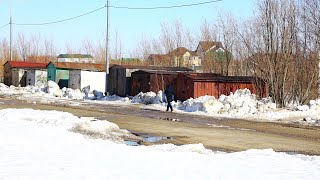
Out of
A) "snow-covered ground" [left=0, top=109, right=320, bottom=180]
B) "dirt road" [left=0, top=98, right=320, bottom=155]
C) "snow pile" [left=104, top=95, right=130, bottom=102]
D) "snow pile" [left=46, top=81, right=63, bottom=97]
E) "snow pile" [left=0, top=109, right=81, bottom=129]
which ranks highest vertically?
"snow pile" [left=46, top=81, right=63, bottom=97]

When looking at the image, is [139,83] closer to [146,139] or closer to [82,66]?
[82,66]

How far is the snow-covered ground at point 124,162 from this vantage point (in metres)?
7.85

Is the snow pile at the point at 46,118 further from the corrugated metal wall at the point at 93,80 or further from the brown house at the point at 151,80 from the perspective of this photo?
the corrugated metal wall at the point at 93,80

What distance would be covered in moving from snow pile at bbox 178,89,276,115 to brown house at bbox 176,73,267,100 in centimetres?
220

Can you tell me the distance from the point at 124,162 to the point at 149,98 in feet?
80.5

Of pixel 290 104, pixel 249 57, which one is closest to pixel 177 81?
pixel 249 57

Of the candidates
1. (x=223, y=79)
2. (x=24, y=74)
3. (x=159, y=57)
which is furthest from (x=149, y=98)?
(x=24, y=74)

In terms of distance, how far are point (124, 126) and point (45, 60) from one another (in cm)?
6986

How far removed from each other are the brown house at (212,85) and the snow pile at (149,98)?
1.38 m

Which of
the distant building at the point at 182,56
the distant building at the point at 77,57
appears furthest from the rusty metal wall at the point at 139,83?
the distant building at the point at 77,57

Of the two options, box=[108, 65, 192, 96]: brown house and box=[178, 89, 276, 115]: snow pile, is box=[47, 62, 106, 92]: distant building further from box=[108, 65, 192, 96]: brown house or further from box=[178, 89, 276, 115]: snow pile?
box=[178, 89, 276, 115]: snow pile

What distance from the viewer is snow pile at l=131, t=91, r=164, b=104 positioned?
32.7 m

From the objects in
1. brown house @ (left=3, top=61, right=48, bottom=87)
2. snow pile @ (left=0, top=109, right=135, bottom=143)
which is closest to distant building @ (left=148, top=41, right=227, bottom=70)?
brown house @ (left=3, top=61, right=48, bottom=87)

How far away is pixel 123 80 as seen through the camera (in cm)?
3897
